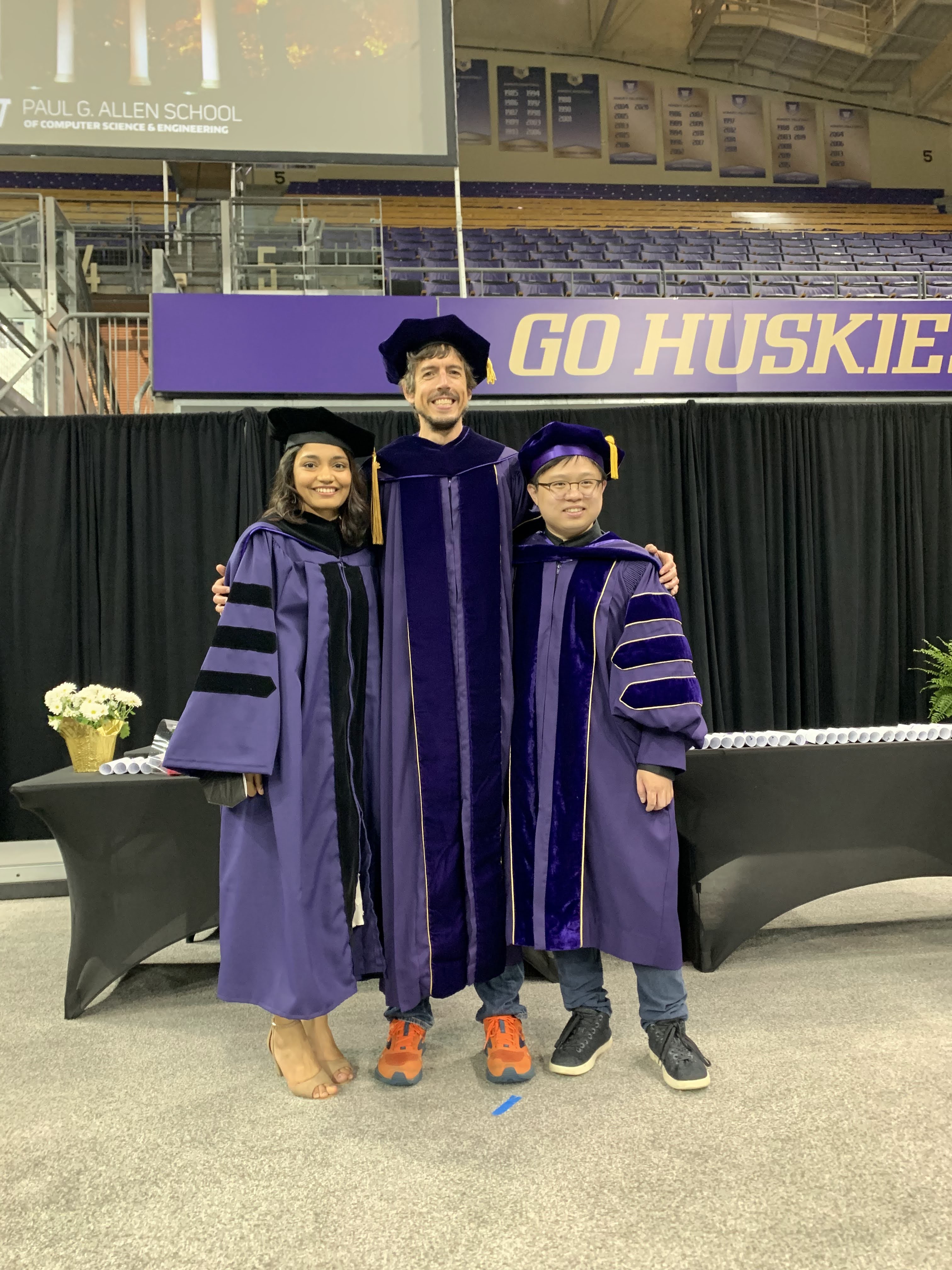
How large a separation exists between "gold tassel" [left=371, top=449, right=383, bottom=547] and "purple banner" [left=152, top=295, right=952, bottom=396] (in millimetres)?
3455

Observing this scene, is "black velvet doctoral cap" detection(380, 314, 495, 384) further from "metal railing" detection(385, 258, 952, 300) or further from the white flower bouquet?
"metal railing" detection(385, 258, 952, 300)

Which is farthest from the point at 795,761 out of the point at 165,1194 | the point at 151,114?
the point at 151,114

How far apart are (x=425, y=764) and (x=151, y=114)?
4.14m

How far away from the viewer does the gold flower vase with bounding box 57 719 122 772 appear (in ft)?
10.6

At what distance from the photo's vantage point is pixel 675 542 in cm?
619

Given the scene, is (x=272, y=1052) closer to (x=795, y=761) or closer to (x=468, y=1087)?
(x=468, y=1087)

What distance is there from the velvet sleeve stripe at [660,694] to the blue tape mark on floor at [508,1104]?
932 millimetres

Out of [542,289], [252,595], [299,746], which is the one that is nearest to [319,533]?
[252,595]

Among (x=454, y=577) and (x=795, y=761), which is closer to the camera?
(x=454, y=577)

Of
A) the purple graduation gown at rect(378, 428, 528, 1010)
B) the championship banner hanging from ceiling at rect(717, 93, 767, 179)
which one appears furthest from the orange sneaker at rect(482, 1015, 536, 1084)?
the championship banner hanging from ceiling at rect(717, 93, 767, 179)

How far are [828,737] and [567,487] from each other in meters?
1.36

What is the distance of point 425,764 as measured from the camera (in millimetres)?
2258

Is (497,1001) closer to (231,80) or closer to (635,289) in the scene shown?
(231,80)

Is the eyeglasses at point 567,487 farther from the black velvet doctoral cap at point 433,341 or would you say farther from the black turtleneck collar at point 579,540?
the black velvet doctoral cap at point 433,341
